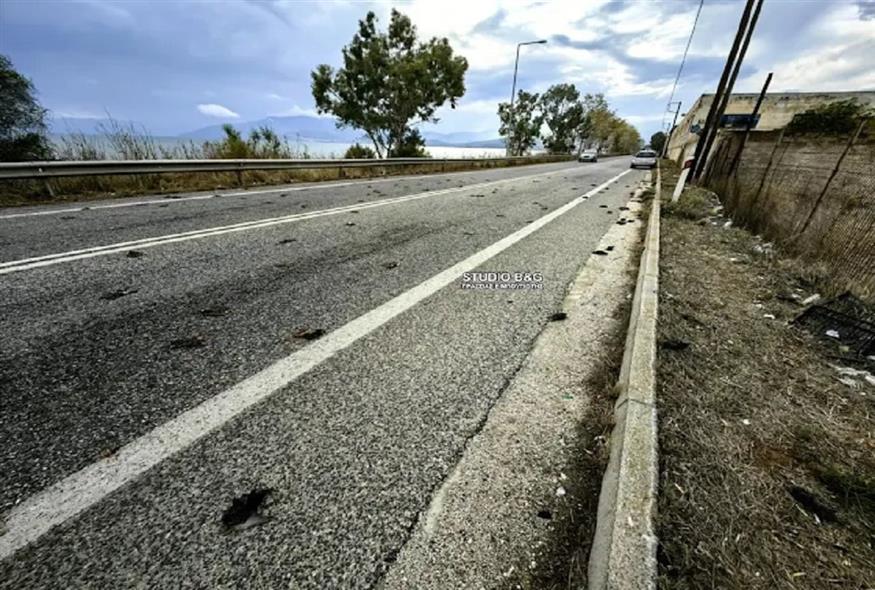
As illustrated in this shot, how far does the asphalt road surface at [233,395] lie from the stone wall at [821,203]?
2.80 meters

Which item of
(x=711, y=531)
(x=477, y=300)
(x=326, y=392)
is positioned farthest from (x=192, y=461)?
(x=477, y=300)

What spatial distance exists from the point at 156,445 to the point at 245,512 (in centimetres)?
53

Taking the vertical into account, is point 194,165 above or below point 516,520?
above

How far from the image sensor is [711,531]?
116 cm

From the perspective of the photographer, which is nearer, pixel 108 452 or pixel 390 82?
pixel 108 452

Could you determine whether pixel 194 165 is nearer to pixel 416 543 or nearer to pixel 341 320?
pixel 341 320

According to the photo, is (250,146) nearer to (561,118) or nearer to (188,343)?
(188,343)

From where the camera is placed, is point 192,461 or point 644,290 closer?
point 192,461

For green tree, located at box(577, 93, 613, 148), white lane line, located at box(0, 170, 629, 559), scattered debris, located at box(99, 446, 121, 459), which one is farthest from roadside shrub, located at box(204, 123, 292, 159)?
green tree, located at box(577, 93, 613, 148)

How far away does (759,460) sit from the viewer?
143 cm

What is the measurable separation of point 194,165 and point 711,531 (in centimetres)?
972

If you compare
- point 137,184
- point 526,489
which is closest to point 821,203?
point 526,489

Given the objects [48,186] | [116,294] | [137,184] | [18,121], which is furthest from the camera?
[18,121]

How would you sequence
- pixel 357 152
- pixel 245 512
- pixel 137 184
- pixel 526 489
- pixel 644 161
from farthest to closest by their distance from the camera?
1. pixel 644 161
2. pixel 357 152
3. pixel 137 184
4. pixel 526 489
5. pixel 245 512
